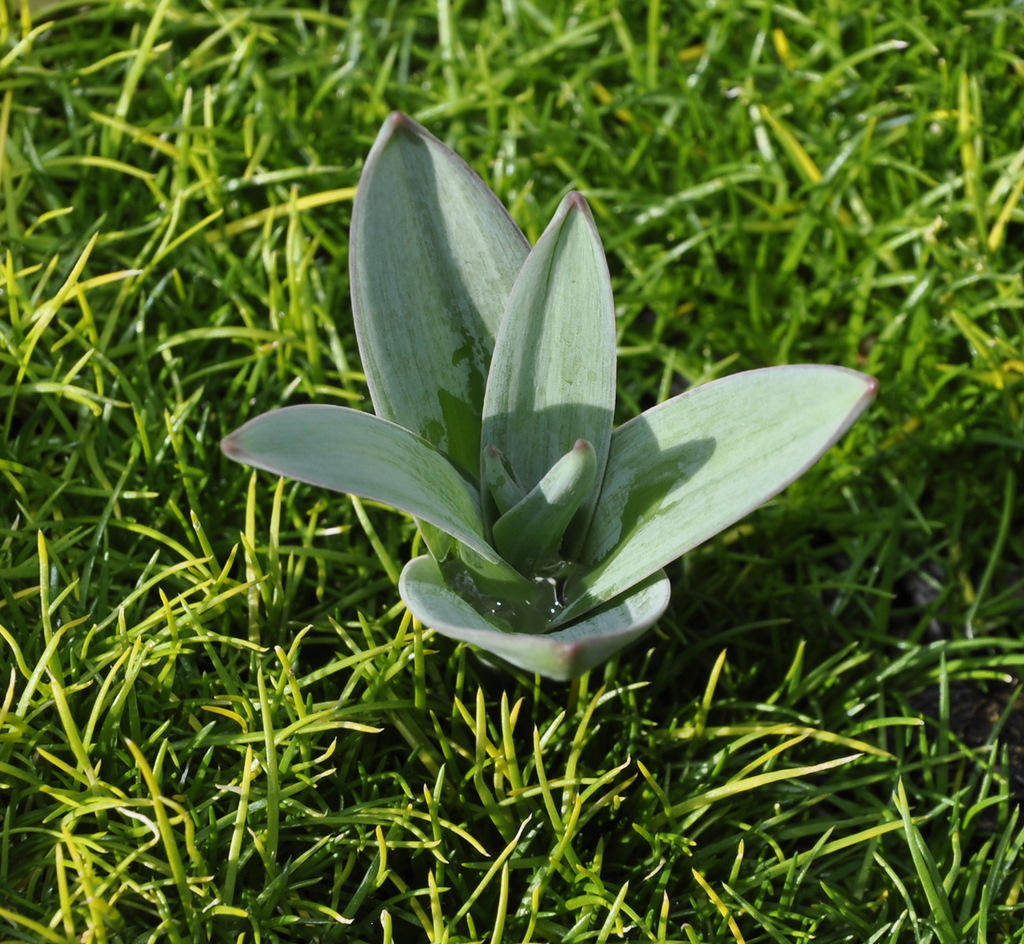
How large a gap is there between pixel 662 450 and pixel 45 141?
1.18 m

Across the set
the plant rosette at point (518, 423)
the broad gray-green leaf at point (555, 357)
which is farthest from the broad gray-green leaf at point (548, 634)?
the broad gray-green leaf at point (555, 357)

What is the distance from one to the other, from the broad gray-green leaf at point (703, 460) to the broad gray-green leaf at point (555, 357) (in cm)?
3

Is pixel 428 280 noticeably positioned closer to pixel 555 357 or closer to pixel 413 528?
pixel 555 357

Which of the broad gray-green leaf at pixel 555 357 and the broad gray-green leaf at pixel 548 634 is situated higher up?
the broad gray-green leaf at pixel 555 357

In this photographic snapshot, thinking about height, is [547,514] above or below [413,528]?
above

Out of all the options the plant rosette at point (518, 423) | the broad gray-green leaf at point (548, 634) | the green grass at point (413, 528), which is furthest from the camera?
the green grass at point (413, 528)

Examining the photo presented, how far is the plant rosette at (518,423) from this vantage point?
843mm

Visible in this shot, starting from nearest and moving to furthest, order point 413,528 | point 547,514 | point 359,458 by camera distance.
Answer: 1. point 359,458
2. point 547,514
3. point 413,528

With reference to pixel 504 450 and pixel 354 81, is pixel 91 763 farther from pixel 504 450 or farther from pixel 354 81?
pixel 354 81

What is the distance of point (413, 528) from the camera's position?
1.25 m

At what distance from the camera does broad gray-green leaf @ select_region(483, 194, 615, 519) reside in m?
0.93

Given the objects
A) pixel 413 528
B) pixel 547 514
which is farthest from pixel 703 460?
pixel 413 528

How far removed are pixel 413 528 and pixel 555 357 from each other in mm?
371

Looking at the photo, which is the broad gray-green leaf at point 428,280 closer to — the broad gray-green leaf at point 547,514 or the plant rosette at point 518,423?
the plant rosette at point 518,423
